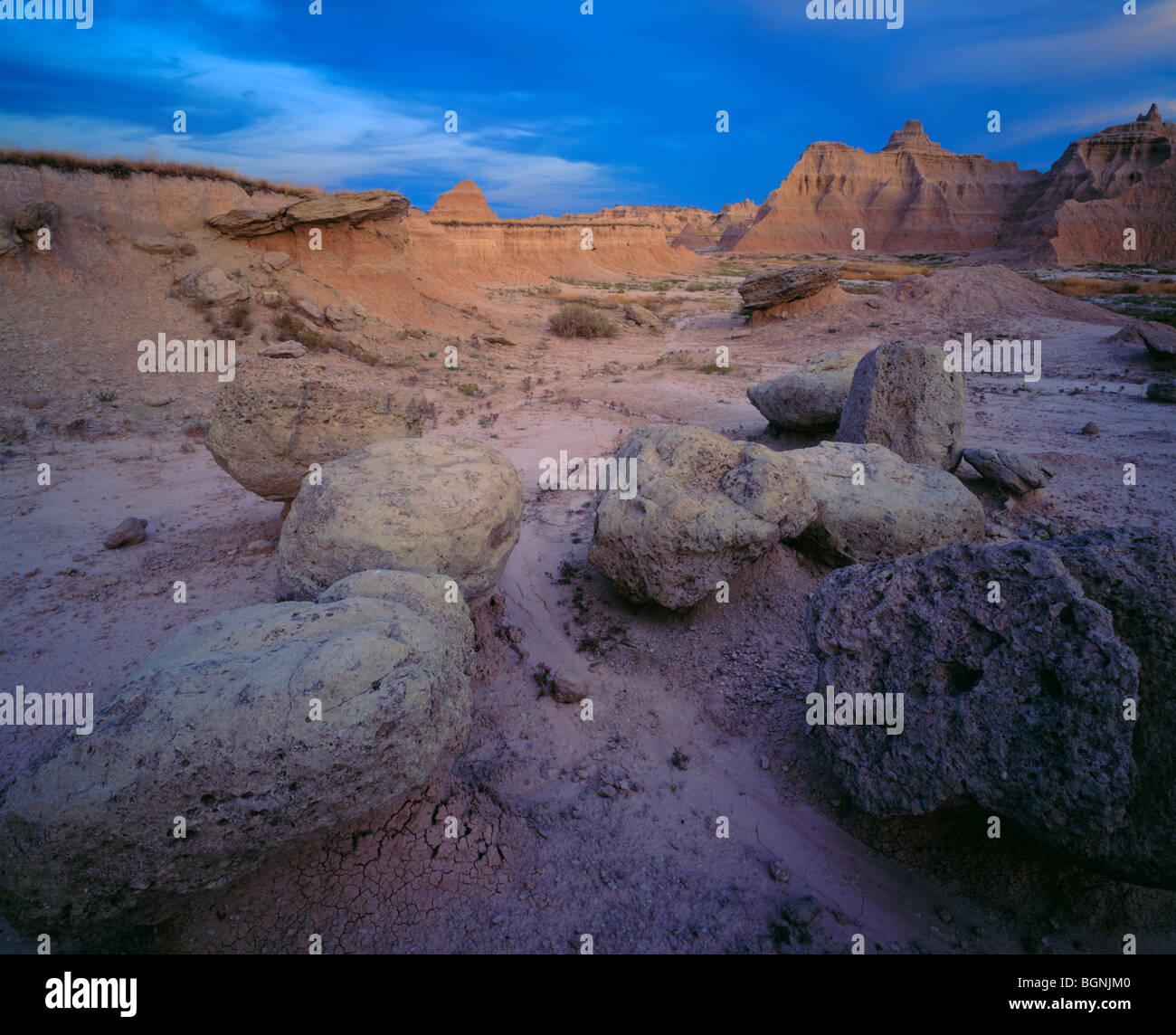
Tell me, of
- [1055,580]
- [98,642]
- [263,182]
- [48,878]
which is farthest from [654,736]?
[263,182]

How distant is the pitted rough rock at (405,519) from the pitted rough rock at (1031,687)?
2336 mm

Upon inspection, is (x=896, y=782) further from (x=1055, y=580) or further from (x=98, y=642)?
(x=98, y=642)

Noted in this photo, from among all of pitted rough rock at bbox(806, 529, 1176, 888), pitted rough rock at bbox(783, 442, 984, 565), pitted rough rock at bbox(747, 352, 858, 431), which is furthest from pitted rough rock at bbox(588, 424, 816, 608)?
pitted rough rock at bbox(747, 352, 858, 431)

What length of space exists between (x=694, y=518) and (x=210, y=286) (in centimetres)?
1383

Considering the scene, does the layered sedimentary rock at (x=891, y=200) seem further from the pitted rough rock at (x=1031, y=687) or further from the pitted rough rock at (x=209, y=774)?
the pitted rough rock at (x=209, y=774)

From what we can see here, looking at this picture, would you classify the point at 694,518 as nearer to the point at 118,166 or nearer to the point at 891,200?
the point at 118,166

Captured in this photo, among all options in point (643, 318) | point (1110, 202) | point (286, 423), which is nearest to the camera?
point (286, 423)

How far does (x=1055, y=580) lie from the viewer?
8.07 ft

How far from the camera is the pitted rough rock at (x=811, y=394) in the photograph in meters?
8.05

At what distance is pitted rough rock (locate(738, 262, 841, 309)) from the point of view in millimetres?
17844

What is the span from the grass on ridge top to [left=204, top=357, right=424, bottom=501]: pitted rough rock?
1257cm

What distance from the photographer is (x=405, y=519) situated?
12.8 feet

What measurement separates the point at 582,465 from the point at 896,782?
5.96 m

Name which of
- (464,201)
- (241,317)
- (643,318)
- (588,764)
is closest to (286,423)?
(588,764)
